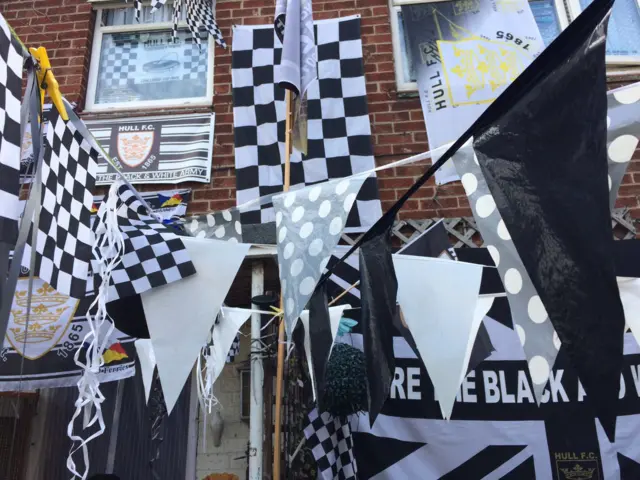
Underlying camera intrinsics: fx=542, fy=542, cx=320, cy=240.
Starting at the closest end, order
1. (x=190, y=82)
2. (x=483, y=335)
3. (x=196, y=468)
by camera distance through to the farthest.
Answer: (x=483, y=335) → (x=196, y=468) → (x=190, y=82)

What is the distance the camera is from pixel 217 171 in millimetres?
4051

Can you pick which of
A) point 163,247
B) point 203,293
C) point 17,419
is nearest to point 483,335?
point 203,293

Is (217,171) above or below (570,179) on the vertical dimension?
above

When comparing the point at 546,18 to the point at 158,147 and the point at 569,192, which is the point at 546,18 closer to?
the point at 158,147

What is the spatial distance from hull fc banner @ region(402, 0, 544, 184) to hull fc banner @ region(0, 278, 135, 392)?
2.49 meters

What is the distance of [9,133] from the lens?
1796 millimetres

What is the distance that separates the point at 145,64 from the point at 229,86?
2.93 feet

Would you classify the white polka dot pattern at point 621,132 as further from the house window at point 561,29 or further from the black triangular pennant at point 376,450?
the house window at point 561,29

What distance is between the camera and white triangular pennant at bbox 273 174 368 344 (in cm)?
226

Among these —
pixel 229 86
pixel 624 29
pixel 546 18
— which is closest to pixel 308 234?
pixel 229 86

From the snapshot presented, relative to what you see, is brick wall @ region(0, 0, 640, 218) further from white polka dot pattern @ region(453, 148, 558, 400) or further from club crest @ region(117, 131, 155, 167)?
white polka dot pattern @ region(453, 148, 558, 400)

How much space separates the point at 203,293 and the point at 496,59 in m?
2.92

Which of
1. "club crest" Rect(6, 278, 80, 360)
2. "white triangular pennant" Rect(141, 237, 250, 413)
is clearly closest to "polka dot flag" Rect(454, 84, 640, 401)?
"white triangular pennant" Rect(141, 237, 250, 413)

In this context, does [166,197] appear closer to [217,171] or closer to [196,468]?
[217,171]
